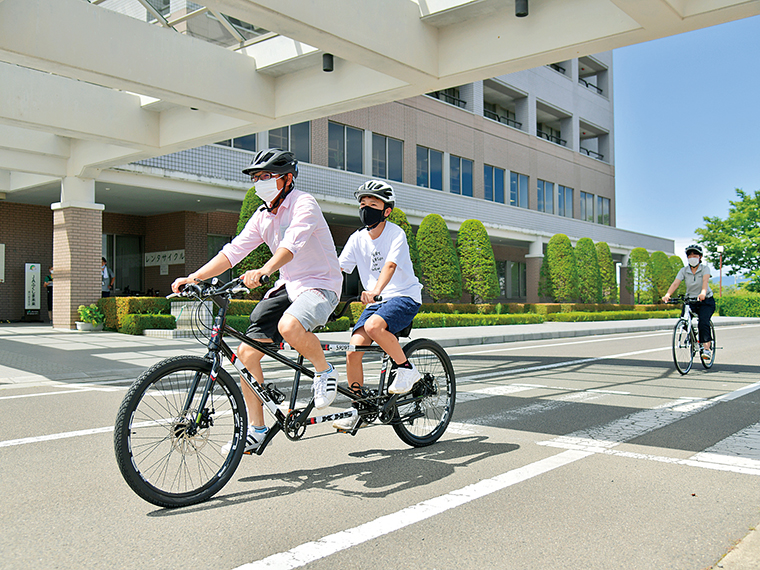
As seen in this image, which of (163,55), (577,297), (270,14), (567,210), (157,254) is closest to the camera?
(270,14)

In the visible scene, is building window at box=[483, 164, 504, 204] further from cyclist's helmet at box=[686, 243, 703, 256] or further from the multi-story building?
cyclist's helmet at box=[686, 243, 703, 256]

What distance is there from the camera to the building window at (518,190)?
36.7 meters

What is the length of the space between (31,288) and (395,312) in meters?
21.2


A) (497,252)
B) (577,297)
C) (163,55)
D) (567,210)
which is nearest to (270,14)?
(163,55)

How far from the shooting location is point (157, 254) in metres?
24.8

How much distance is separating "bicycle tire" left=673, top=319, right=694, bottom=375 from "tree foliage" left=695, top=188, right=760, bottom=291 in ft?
165

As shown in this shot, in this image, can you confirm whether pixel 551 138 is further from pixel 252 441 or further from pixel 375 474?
pixel 252 441

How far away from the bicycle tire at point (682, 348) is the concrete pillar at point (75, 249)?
14.7 meters

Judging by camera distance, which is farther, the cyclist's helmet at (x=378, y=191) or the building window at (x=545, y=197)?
the building window at (x=545, y=197)

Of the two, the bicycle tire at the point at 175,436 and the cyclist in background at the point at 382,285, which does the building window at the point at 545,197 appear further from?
the bicycle tire at the point at 175,436

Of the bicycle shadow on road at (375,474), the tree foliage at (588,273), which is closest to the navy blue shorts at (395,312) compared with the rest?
the bicycle shadow on road at (375,474)

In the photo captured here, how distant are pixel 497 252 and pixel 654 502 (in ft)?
118

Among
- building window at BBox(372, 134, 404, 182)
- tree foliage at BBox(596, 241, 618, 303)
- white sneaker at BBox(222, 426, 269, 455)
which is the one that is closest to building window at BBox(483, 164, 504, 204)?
building window at BBox(372, 134, 404, 182)

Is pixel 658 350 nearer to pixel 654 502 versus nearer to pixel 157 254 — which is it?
pixel 654 502
